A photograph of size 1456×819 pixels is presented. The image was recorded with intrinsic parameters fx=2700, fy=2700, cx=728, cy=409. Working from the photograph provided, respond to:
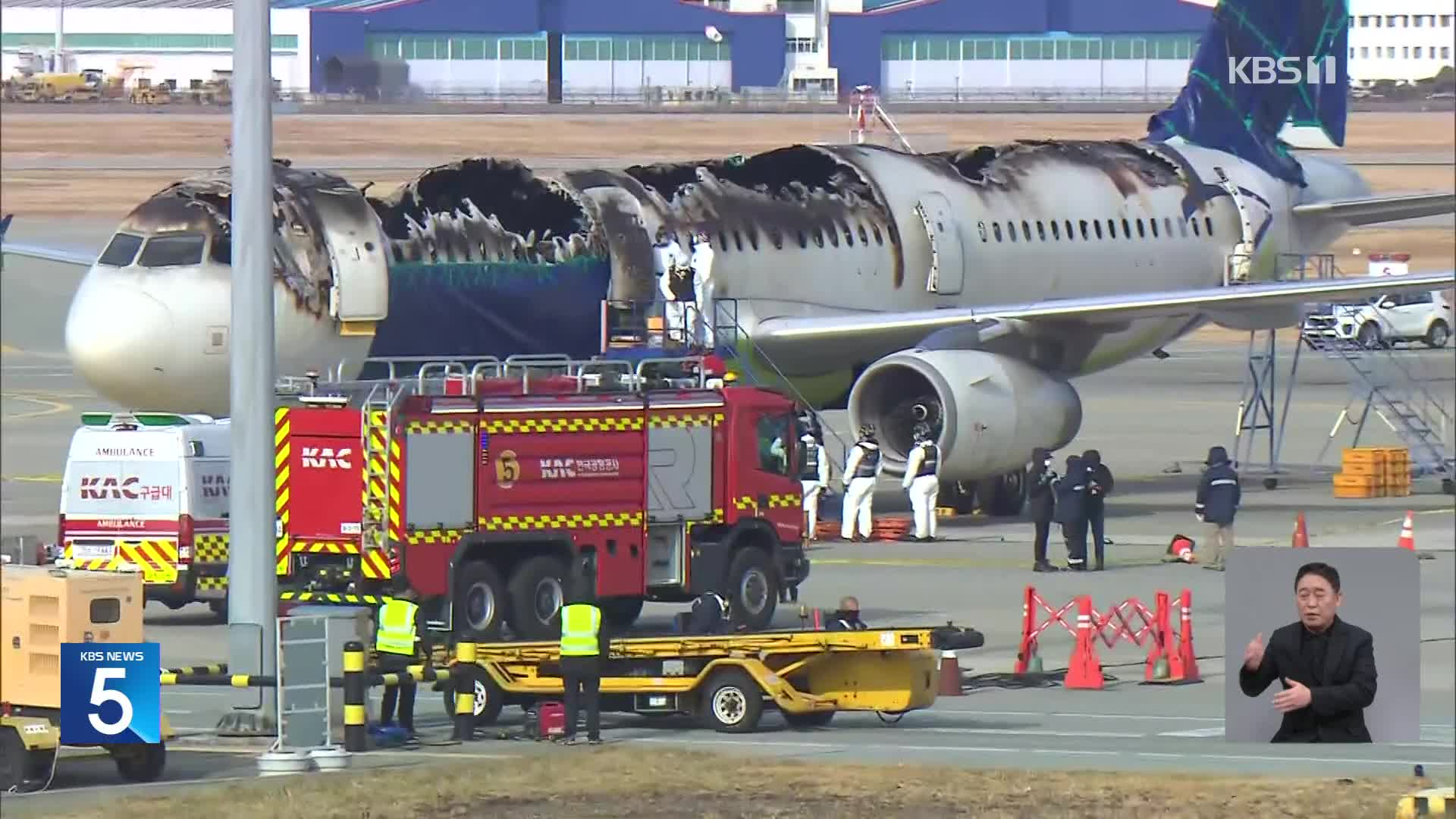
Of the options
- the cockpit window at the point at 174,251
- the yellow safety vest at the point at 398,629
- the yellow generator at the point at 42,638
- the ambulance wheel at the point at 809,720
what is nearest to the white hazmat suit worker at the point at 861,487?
the cockpit window at the point at 174,251

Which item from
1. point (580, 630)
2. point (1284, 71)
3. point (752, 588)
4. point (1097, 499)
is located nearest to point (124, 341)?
point (752, 588)

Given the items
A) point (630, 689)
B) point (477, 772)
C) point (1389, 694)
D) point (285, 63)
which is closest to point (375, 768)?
point (477, 772)

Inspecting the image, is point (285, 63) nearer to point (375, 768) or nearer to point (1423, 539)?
point (375, 768)

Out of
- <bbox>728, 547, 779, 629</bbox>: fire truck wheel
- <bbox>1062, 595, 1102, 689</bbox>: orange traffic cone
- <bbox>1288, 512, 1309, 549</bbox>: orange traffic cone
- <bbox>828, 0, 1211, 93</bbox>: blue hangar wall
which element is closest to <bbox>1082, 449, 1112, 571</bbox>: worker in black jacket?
<bbox>1288, 512, 1309, 549</bbox>: orange traffic cone

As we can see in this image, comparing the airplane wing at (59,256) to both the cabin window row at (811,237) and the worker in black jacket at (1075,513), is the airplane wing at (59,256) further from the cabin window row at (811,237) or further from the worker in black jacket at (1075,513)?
the worker in black jacket at (1075,513)

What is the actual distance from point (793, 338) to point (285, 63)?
15.0 m

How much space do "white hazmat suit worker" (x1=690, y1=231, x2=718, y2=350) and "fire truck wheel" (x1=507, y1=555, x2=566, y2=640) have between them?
10.4 metres

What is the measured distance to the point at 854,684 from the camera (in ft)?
66.1

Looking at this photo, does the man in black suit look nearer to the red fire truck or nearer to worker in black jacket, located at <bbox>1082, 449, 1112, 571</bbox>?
the red fire truck

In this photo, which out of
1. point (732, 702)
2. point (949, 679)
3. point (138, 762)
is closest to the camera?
point (138, 762)

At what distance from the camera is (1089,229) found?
41.3 meters

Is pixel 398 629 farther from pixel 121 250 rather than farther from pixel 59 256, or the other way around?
pixel 59 256

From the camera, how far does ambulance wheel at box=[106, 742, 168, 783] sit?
16.6 metres

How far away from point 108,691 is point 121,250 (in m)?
16.3
